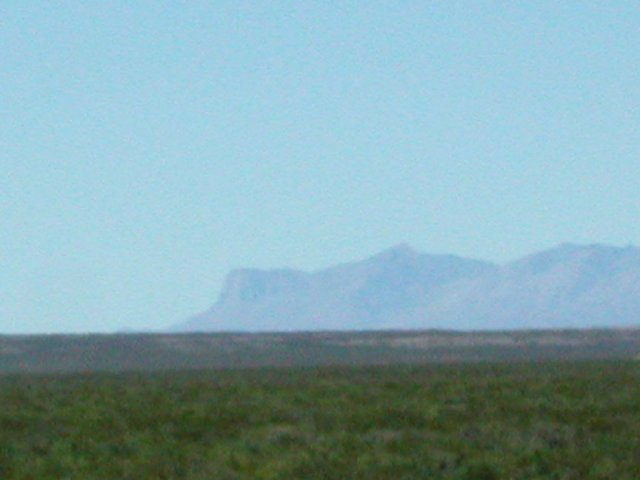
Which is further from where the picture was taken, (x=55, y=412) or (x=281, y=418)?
(x=55, y=412)

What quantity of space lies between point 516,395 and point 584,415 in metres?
4.86

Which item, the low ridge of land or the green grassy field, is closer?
the green grassy field

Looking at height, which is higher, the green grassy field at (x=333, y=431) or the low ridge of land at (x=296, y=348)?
the low ridge of land at (x=296, y=348)

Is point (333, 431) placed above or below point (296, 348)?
below

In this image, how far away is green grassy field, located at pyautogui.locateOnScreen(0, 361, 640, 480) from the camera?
2172cm

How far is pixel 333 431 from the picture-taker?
26.0m

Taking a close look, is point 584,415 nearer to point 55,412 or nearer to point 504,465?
point 504,465

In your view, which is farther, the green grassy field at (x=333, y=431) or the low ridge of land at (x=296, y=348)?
the low ridge of land at (x=296, y=348)

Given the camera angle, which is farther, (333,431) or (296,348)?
(296,348)

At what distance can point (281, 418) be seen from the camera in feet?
95.5

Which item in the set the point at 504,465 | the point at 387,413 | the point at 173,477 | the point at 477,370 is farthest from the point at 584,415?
the point at 477,370

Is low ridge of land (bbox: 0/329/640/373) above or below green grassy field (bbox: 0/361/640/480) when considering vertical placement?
above

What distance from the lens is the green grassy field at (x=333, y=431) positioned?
21.7 m

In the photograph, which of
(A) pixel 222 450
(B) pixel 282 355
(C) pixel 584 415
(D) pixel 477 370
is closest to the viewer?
(A) pixel 222 450
